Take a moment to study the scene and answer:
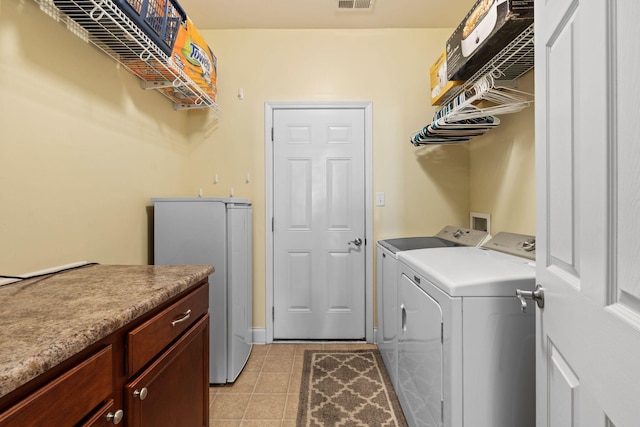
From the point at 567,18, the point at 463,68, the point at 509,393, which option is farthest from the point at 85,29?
the point at 509,393

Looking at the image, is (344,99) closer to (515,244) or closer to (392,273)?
(392,273)

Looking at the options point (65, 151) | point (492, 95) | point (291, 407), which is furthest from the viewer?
point (291, 407)

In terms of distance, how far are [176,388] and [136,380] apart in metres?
0.27

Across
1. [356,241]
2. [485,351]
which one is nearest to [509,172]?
[356,241]

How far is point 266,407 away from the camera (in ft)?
5.85

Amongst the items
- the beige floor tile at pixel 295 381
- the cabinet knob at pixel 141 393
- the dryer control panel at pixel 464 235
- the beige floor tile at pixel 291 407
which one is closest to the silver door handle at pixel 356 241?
the dryer control panel at pixel 464 235

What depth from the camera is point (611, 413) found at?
508 mm

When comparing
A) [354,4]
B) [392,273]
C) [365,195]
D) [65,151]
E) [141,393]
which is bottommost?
[141,393]

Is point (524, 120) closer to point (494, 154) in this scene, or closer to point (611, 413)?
point (494, 154)

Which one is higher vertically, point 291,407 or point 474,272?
point 474,272

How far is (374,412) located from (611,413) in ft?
4.73

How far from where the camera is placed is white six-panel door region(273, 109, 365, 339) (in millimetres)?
2611

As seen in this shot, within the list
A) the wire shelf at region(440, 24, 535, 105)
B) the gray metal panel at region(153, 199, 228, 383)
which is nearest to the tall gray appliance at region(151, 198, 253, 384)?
the gray metal panel at region(153, 199, 228, 383)

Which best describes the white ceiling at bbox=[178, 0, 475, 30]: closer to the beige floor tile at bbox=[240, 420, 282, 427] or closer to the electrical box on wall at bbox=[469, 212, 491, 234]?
the electrical box on wall at bbox=[469, 212, 491, 234]
